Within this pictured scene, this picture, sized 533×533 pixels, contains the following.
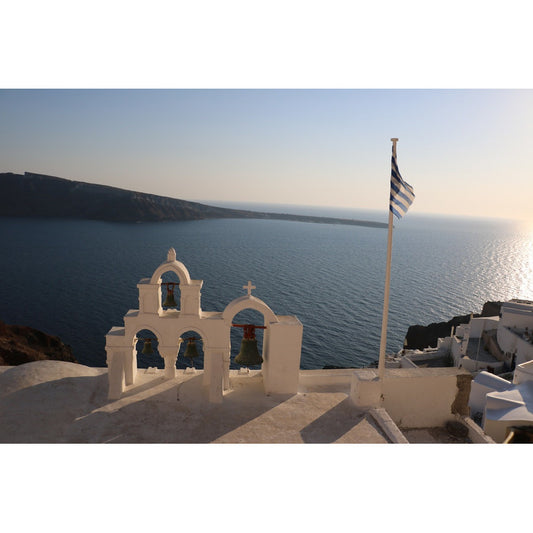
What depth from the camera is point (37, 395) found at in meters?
9.75

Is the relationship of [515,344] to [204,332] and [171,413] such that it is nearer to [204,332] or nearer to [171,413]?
[204,332]

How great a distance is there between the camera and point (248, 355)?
33.1 feet

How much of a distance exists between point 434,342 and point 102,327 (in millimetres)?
43706

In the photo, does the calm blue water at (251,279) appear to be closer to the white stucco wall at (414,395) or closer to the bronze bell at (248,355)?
the white stucco wall at (414,395)

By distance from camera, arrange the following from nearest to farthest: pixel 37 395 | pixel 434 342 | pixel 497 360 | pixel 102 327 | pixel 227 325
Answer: pixel 37 395 → pixel 227 325 → pixel 497 360 → pixel 102 327 → pixel 434 342

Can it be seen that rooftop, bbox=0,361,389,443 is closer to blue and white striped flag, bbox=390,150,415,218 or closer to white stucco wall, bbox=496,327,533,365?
blue and white striped flag, bbox=390,150,415,218

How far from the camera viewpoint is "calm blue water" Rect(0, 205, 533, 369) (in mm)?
46938

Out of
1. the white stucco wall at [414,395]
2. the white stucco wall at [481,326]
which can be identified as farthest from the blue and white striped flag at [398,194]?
the white stucco wall at [481,326]

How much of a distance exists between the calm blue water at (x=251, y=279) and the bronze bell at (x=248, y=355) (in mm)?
29645

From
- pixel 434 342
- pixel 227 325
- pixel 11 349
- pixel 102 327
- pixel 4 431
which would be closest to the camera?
pixel 4 431

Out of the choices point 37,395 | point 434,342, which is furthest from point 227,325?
point 434,342

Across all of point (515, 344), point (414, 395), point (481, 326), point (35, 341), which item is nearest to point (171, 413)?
point (414, 395)

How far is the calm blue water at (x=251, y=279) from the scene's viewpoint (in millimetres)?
46938

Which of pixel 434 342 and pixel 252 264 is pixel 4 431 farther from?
pixel 252 264
